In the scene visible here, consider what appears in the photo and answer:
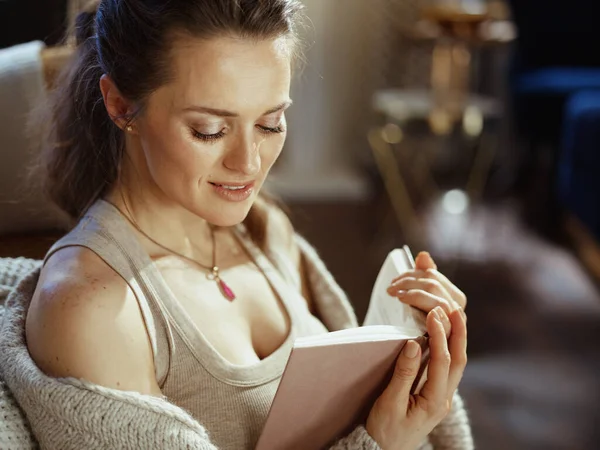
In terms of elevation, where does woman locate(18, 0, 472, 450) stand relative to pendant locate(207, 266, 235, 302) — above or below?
above

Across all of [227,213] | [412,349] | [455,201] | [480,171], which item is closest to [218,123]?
[227,213]

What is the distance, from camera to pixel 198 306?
1.06 m

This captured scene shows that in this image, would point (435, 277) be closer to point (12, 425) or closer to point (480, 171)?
point (12, 425)

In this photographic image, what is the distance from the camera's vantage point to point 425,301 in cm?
102

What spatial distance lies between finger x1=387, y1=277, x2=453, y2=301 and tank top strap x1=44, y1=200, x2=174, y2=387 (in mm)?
311

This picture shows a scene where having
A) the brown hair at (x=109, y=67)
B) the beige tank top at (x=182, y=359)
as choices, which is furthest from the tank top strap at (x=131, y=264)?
the brown hair at (x=109, y=67)

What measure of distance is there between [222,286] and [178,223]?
0.11 m

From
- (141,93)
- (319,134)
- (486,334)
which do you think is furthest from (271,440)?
(319,134)

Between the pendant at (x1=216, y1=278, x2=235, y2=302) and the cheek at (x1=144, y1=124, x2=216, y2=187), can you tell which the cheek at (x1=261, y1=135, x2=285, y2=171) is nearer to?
the cheek at (x1=144, y1=124, x2=216, y2=187)

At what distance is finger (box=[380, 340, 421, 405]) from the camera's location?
910 mm

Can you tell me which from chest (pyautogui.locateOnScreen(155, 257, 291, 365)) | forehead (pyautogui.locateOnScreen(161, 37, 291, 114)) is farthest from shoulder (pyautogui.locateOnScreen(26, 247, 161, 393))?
forehead (pyautogui.locateOnScreen(161, 37, 291, 114))

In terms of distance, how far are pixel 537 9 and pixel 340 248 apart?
1807 millimetres

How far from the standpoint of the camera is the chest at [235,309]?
1042 mm

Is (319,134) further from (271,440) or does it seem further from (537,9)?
(271,440)
